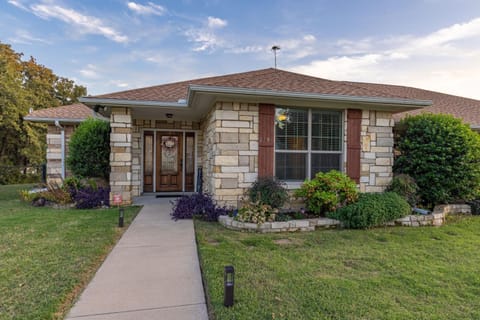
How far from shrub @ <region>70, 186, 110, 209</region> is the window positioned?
422 cm

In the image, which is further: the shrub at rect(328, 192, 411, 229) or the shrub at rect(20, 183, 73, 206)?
the shrub at rect(20, 183, 73, 206)

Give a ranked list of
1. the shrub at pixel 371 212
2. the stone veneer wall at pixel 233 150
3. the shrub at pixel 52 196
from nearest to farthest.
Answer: the shrub at pixel 371 212, the stone veneer wall at pixel 233 150, the shrub at pixel 52 196

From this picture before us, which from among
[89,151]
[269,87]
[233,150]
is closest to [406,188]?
[269,87]

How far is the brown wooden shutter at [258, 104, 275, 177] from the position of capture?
536 centimetres

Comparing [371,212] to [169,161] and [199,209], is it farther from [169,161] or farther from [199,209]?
[169,161]

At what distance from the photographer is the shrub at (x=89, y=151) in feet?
22.9

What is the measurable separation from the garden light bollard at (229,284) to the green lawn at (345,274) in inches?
2.4

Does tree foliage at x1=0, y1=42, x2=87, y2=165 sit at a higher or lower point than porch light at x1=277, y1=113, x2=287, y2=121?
higher

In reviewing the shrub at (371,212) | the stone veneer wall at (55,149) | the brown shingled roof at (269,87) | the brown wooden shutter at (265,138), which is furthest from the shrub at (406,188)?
the stone veneer wall at (55,149)

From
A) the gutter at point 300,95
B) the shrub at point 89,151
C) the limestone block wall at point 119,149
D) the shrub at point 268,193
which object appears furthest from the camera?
the shrub at point 89,151

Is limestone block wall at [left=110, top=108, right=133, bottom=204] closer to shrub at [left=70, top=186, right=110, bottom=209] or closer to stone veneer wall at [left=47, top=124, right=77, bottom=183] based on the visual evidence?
shrub at [left=70, top=186, right=110, bottom=209]

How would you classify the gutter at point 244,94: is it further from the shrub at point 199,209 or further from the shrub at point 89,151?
the shrub at point 199,209

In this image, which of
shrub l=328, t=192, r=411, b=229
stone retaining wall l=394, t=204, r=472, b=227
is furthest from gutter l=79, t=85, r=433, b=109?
stone retaining wall l=394, t=204, r=472, b=227

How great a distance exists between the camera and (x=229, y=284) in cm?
208
